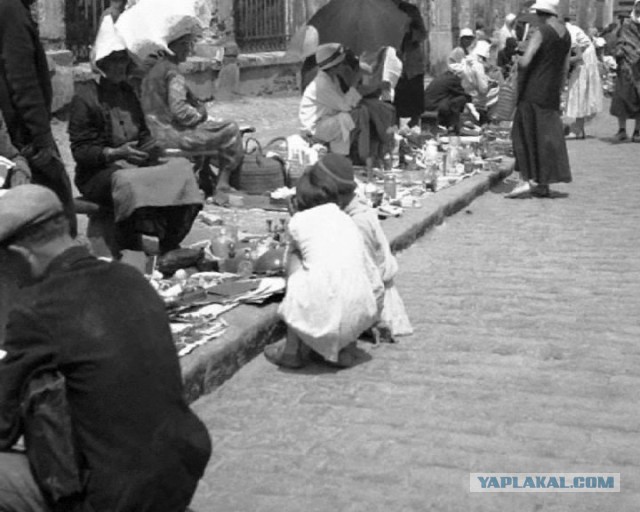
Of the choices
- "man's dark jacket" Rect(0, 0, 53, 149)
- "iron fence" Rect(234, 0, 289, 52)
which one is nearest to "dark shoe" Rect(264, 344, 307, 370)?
"man's dark jacket" Rect(0, 0, 53, 149)

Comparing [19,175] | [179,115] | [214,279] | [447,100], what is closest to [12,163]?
[19,175]

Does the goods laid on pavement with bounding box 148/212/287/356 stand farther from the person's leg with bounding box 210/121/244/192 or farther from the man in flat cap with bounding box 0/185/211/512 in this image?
the man in flat cap with bounding box 0/185/211/512

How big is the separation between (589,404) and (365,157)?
23.2 ft

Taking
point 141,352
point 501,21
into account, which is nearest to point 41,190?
point 141,352

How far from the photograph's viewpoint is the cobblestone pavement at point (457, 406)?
4.32m

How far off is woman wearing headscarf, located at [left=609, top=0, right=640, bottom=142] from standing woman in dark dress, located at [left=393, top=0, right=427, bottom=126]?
3.80 meters

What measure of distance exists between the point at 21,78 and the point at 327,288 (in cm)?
192

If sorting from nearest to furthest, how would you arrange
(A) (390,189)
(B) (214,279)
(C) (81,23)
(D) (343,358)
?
(D) (343,358), (B) (214,279), (A) (390,189), (C) (81,23)

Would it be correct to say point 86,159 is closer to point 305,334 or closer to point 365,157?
point 305,334

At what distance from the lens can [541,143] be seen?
11.5 metres

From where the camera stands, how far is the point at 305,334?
5.80 meters

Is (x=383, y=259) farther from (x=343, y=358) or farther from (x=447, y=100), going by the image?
(x=447, y=100)

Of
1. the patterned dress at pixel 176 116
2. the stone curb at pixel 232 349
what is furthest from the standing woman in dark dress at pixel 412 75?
the stone curb at pixel 232 349

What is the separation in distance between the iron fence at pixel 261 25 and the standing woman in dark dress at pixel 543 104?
8.16 metres
